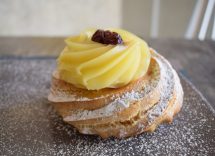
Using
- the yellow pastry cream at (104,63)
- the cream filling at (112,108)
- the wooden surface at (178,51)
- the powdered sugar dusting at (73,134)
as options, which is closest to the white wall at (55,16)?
the wooden surface at (178,51)

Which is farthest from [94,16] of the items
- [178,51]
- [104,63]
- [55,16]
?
[104,63]

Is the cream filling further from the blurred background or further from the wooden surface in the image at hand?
the blurred background

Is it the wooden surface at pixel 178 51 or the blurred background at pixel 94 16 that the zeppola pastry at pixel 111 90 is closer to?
the wooden surface at pixel 178 51

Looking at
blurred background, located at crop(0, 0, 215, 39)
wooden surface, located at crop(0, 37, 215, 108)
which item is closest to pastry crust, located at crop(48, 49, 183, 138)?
wooden surface, located at crop(0, 37, 215, 108)

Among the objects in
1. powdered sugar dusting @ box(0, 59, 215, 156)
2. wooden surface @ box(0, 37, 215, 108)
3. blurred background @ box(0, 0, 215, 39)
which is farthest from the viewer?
blurred background @ box(0, 0, 215, 39)

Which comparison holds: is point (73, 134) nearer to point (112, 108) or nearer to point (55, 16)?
point (112, 108)

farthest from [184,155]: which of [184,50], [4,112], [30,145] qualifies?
[184,50]

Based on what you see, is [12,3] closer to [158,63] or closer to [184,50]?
[184,50]
